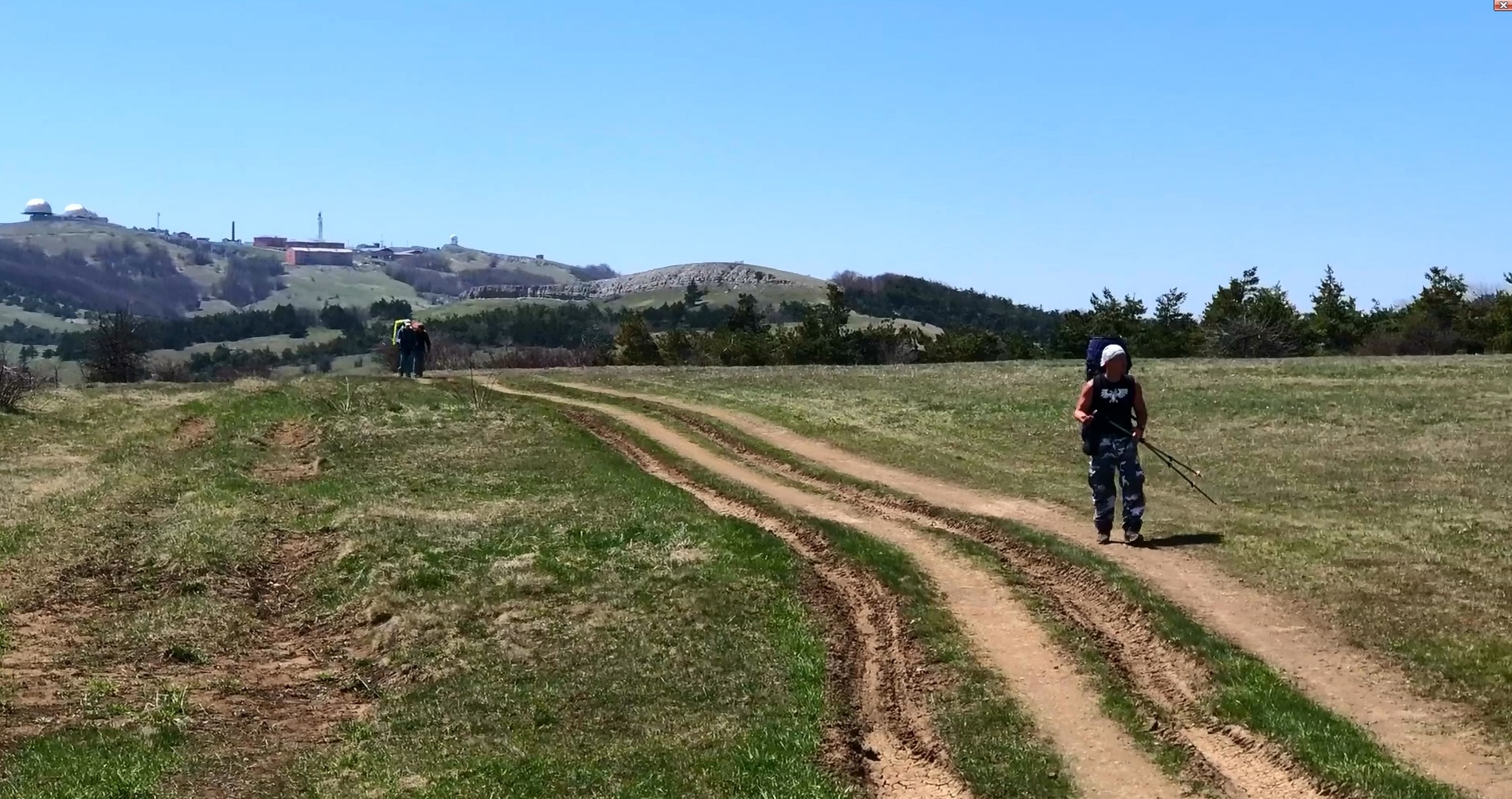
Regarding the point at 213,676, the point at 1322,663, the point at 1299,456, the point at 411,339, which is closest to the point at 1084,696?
the point at 1322,663

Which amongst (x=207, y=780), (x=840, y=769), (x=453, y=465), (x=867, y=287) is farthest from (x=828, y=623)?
(x=867, y=287)

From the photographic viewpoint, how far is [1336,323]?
67312 mm

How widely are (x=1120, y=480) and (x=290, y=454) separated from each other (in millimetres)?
17427

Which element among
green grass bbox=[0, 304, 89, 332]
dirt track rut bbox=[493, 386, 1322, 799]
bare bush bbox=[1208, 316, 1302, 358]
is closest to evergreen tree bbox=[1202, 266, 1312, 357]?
bare bush bbox=[1208, 316, 1302, 358]

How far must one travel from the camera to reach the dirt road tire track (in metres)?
8.68

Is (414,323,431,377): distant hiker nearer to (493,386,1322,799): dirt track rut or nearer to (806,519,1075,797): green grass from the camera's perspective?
(493,386,1322,799): dirt track rut

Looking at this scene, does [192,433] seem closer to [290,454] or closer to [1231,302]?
[290,454]

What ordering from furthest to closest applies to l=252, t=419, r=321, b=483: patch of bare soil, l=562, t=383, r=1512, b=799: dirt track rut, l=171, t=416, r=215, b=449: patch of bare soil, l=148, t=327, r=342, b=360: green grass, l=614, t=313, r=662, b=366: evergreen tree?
l=148, t=327, r=342, b=360: green grass < l=614, t=313, r=662, b=366: evergreen tree < l=171, t=416, r=215, b=449: patch of bare soil < l=252, t=419, r=321, b=483: patch of bare soil < l=562, t=383, r=1512, b=799: dirt track rut

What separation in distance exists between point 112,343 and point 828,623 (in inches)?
1893

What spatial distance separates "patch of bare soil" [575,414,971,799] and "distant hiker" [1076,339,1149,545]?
3.22 metres

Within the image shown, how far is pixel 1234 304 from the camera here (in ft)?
243

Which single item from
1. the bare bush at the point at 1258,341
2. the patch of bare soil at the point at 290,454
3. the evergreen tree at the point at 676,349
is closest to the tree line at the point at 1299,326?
the bare bush at the point at 1258,341

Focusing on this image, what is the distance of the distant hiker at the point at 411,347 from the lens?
37.3 metres

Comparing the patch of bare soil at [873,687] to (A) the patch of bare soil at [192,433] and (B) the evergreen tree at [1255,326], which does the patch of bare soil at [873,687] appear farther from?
(B) the evergreen tree at [1255,326]
